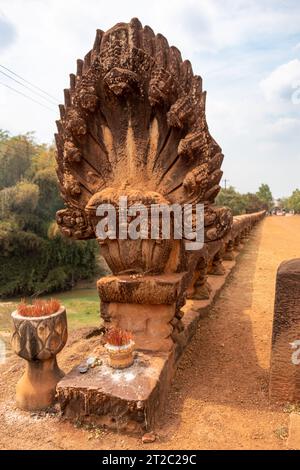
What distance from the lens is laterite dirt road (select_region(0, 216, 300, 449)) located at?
7.77 ft

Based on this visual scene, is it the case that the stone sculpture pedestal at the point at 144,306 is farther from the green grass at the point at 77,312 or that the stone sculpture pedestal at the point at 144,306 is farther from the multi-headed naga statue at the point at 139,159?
the green grass at the point at 77,312

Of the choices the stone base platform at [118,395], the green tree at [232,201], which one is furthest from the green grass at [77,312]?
the green tree at [232,201]

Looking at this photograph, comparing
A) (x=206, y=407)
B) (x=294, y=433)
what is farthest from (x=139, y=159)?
(x=294, y=433)

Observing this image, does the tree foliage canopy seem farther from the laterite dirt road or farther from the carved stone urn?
the carved stone urn

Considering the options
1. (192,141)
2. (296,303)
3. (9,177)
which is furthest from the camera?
(9,177)

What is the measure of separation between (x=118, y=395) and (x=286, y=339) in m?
1.32

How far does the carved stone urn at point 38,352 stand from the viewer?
2719mm

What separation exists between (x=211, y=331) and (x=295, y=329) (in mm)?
1801

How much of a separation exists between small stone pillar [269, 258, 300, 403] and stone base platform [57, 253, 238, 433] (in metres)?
0.87

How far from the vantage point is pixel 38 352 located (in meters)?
2.74

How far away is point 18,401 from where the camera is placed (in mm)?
2826

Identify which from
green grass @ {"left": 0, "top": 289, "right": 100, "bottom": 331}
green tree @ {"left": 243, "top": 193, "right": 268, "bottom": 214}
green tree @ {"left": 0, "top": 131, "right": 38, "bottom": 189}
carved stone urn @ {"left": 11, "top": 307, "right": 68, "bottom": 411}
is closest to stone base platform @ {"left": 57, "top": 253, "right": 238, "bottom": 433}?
carved stone urn @ {"left": 11, "top": 307, "right": 68, "bottom": 411}
